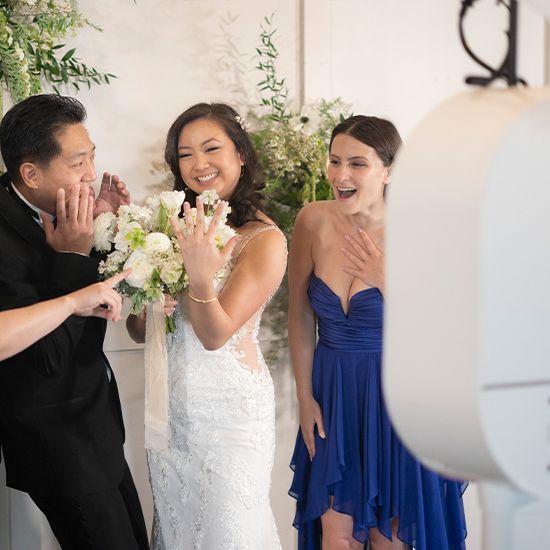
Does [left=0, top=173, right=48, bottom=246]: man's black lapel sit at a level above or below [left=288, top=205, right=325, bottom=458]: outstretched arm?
above

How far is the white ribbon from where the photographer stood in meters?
2.64

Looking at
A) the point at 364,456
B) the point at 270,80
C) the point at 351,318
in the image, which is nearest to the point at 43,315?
the point at 351,318

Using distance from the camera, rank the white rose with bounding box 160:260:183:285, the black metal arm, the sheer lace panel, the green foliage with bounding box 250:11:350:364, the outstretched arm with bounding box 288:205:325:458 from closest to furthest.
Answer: the black metal arm, the white rose with bounding box 160:260:183:285, the sheer lace panel, the outstretched arm with bounding box 288:205:325:458, the green foliage with bounding box 250:11:350:364

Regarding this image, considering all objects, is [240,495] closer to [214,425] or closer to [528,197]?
[214,425]

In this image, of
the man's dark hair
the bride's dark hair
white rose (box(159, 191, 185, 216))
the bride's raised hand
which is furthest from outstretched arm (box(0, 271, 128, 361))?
the bride's dark hair

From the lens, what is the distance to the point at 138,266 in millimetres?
2414

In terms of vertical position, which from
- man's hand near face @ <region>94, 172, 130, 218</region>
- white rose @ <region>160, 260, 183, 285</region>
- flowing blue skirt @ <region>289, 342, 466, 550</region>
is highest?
man's hand near face @ <region>94, 172, 130, 218</region>

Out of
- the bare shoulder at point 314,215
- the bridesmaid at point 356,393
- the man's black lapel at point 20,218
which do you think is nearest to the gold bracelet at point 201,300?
the man's black lapel at point 20,218

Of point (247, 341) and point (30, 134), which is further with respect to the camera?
point (247, 341)

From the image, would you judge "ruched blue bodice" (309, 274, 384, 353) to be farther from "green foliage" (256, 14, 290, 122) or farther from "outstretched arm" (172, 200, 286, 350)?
"green foliage" (256, 14, 290, 122)

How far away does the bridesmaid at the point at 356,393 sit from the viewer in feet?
9.81

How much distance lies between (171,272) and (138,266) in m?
0.10

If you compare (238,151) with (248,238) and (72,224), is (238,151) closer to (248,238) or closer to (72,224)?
(248,238)

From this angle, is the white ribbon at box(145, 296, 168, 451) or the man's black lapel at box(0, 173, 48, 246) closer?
the man's black lapel at box(0, 173, 48, 246)
